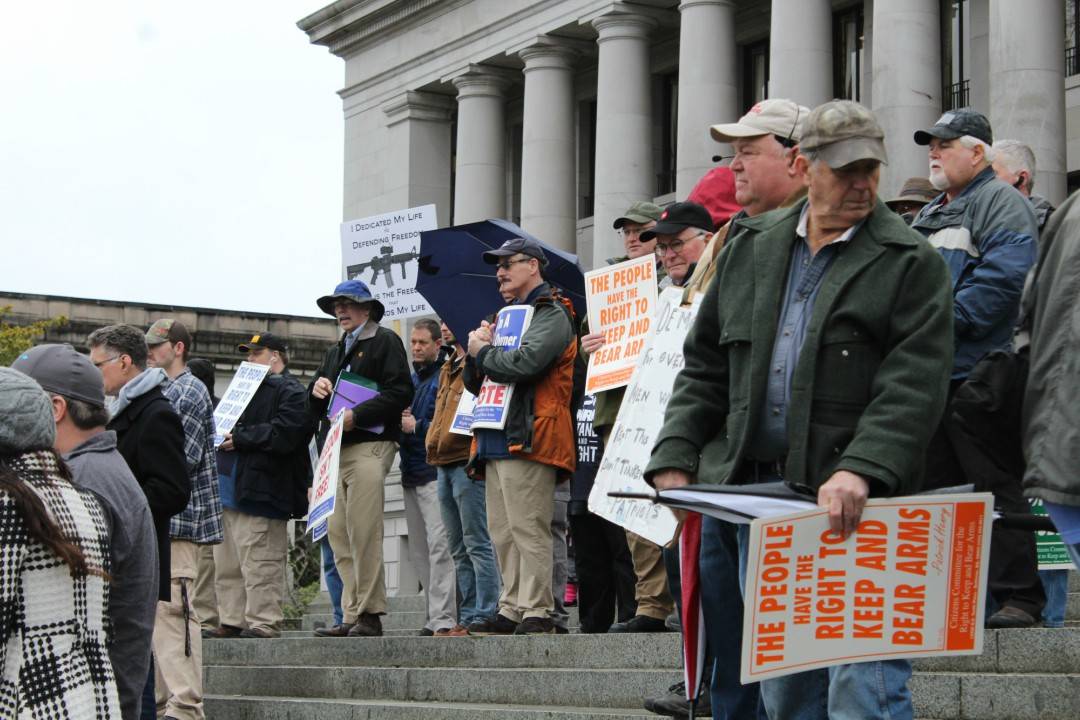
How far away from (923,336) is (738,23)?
27650 mm

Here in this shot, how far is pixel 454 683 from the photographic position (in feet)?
32.5

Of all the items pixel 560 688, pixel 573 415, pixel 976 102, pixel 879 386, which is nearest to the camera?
pixel 879 386

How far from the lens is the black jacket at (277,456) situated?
41.3 feet

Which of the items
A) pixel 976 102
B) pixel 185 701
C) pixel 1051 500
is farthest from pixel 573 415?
pixel 976 102

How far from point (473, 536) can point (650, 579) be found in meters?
1.83

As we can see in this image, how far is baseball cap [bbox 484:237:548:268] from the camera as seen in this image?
10562 mm

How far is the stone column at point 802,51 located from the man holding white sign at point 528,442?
16346mm

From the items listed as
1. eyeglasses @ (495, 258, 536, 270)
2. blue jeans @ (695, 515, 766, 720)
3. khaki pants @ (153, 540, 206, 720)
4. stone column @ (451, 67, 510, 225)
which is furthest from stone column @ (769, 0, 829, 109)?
blue jeans @ (695, 515, 766, 720)

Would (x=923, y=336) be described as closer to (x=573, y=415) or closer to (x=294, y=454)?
(x=573, y=415)

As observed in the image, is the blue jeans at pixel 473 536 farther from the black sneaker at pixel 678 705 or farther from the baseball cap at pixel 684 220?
the black sneaker at pixel 678 705

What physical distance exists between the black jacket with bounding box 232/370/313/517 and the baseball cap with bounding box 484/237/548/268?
8.36 ft

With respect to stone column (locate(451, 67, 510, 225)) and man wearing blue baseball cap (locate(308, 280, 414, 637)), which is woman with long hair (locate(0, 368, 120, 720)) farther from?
stone column (locate(451, 67, 510, 225))

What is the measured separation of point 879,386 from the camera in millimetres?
4984

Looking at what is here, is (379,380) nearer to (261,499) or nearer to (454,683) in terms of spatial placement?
(261,499)
